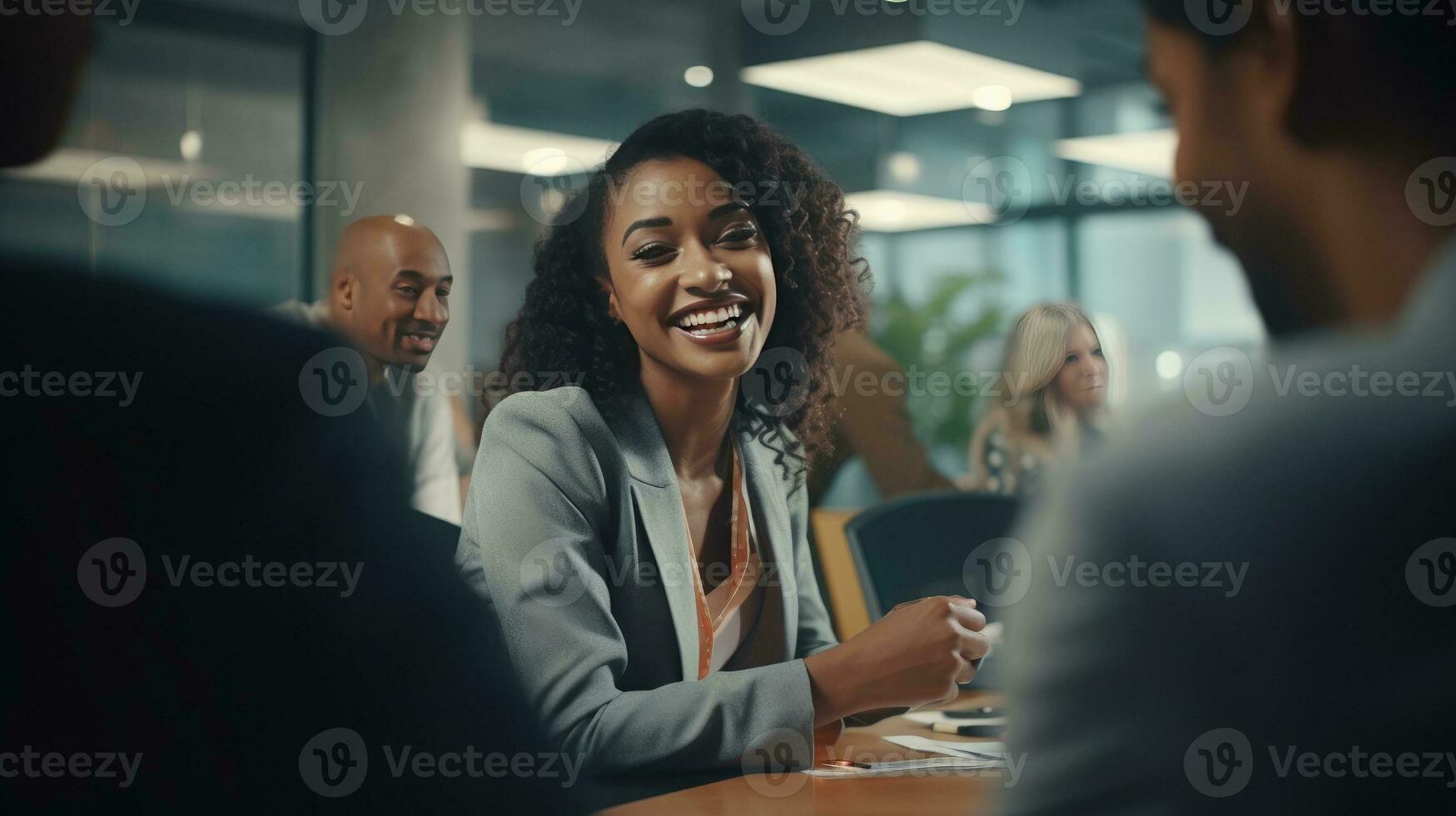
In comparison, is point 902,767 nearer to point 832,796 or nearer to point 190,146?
point 832,796

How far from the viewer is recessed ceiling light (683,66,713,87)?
7.29 feet

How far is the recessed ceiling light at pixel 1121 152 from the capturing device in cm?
480

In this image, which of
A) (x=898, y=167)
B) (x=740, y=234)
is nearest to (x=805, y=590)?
(x=740, y=234)

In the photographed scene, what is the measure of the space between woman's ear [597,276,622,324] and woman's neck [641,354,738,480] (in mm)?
59

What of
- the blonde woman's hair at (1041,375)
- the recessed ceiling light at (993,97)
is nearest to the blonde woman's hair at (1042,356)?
the blonde woman's hair at (1041,375)

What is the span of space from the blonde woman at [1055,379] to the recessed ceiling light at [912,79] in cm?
66

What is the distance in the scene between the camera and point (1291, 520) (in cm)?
55

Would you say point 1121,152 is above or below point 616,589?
above

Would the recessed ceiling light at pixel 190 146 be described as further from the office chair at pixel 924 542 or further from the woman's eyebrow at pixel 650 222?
the office chair at pixel 924 542

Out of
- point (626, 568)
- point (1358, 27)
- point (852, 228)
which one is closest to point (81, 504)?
point (1358, 27)

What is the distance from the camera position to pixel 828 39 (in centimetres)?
232

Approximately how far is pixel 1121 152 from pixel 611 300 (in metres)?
3.97

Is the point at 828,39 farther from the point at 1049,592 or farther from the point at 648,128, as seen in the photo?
the point at 1049,592

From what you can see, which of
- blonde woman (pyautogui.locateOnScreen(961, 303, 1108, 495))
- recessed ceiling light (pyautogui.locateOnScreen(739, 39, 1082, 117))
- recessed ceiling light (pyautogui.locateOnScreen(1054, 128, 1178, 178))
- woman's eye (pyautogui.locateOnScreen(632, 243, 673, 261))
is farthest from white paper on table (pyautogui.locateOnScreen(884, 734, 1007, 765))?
recessed ceiling light (pyautogui.locateOnScreen(1054, 128, 1178, 178))
